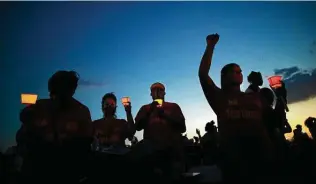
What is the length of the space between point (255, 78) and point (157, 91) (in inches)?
43.0

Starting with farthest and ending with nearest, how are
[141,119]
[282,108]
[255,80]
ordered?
[141,119] → [255,80] → [282,108]

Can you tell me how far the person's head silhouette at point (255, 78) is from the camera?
3549 mm

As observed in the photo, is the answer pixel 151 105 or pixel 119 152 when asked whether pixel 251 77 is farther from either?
pixel 119 152

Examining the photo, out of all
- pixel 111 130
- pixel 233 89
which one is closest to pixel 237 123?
pixel 233 89

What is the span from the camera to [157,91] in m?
3.95

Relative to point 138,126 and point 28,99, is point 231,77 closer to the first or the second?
point 138,126

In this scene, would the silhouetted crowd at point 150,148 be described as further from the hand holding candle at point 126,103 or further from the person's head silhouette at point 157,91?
the hand holding candle at point 126,103

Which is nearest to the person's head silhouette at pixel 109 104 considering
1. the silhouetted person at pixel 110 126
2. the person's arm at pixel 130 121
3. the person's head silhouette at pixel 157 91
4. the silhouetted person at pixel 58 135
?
the silhouetted person at pixel 110 126

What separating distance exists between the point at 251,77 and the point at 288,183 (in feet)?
4.26

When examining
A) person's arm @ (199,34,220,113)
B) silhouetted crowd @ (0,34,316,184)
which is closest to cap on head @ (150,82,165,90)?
silhouetted crowd @ (0,34,316,184)

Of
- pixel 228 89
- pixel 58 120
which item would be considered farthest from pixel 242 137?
pixel 58 120

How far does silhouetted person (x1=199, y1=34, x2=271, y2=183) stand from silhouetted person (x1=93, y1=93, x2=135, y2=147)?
1505mm

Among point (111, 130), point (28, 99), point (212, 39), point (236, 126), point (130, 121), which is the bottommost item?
point (236, 126)

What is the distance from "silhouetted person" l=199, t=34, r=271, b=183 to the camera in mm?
2516
